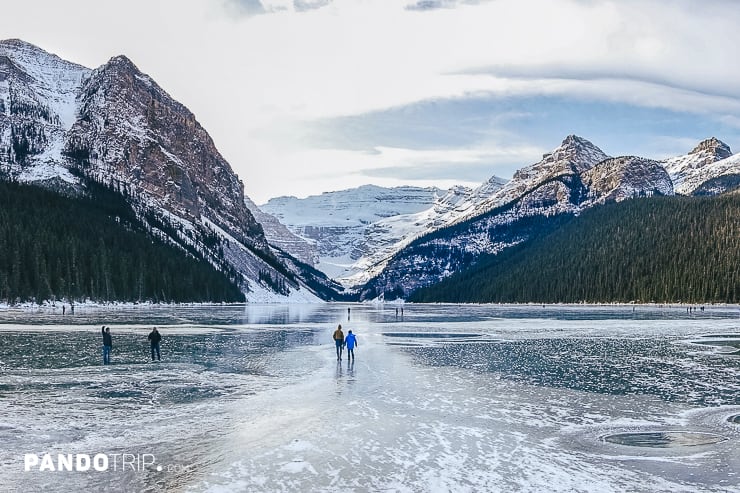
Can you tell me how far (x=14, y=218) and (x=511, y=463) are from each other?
422ft

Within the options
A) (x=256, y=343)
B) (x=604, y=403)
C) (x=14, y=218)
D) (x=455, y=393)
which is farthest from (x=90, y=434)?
(x=14, y=218)

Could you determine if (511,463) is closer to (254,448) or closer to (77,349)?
(254,448)

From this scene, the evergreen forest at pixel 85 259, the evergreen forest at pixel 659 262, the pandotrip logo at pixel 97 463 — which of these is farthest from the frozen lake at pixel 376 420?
the evergreen forest at pixel 659 262

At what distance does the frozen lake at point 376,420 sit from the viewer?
1283 cm

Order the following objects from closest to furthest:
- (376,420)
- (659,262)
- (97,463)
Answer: (97,463)
(376,420)
(659,262)

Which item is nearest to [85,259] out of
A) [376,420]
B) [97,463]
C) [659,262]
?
[376,420]

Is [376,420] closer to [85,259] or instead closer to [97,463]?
[97,463]

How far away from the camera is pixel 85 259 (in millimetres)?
119250

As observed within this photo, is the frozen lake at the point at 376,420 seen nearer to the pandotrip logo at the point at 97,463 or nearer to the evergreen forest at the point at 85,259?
the pandotrip logo at the point at 97,463

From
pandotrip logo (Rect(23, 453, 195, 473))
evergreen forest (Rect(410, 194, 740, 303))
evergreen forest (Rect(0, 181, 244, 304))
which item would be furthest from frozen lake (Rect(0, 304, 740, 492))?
evergreen forest (Rect(410, 194, 740, 303))

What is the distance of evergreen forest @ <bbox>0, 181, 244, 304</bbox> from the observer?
103 m

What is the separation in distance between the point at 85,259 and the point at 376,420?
379 ft

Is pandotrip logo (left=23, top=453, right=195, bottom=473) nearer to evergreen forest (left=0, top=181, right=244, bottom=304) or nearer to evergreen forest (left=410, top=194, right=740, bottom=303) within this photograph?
evergreen forest (left=0, top=181, right=244, bottom=304)

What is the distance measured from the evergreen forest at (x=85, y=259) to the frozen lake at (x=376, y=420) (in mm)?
77694
